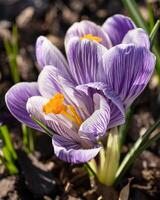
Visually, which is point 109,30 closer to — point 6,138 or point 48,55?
point 48,55

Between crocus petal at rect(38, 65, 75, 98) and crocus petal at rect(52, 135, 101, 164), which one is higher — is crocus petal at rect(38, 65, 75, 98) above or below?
above

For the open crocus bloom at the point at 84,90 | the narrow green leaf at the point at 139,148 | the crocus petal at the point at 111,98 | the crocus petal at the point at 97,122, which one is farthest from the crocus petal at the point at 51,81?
the narrow green leaf at the point at 139,148

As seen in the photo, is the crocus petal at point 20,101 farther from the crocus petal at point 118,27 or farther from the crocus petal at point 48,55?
the crocus petal at point 118,27

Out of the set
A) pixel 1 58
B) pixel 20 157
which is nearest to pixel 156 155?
pixel 20 157

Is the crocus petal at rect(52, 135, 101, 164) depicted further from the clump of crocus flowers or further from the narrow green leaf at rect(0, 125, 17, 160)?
the narrow green leaf at rect(0, 125, 17, 160)

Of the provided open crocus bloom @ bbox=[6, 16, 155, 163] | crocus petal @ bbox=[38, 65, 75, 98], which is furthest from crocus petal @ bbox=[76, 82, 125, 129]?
crocus petal @ bbox=[38, 65, 75, 98]

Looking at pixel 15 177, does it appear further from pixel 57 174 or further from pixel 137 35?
pixel 137 35

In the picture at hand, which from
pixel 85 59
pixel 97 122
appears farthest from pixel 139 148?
pixel 85 59
